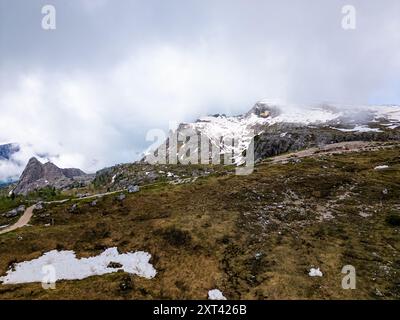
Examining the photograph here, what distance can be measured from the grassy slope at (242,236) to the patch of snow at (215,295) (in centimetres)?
94

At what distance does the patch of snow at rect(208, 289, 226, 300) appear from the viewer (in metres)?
45.0

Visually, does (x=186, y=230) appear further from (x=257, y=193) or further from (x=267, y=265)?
(x=257, y=193)

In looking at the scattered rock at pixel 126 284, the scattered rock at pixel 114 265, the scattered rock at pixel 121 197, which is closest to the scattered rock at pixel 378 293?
the scattered rock at pixel 126 284

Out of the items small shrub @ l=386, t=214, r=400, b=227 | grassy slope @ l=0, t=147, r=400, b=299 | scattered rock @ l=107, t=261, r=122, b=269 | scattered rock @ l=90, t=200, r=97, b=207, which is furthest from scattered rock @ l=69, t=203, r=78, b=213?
small shrub @ l=386, t=214, r=400, b=227

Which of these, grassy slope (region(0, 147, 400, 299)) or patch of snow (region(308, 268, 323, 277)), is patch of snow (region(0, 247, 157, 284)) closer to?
grassy slope (region(0, 147, 400, 299))

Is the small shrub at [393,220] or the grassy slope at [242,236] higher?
the small shrub at [393,220]

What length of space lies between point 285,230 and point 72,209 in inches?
1938

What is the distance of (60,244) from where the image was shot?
6284cm

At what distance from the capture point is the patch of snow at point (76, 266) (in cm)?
5181

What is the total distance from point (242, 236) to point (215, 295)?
1605 centimetres

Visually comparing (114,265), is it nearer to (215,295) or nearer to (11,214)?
(215,295)

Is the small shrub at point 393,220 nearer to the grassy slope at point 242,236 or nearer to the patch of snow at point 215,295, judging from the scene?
the grassy slope at point 242,236

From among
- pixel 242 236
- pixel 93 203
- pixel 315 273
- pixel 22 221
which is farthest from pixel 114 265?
pixel 22 221

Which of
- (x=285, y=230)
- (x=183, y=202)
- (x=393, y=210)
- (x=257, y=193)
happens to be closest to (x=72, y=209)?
(x=183, y=202)
